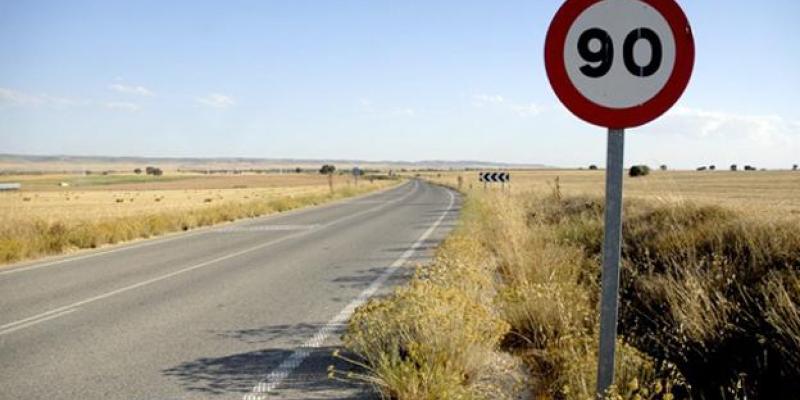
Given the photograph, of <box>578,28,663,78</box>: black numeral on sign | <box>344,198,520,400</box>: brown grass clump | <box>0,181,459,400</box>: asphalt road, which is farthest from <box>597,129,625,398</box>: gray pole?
<box>0,181,459,400</box>: asphalt road

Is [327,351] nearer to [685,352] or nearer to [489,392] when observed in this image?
[489,392]

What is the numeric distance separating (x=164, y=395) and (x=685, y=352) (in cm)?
428

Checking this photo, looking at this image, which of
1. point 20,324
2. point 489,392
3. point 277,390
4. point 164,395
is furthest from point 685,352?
point 20,324

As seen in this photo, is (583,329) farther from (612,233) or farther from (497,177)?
(497,177)

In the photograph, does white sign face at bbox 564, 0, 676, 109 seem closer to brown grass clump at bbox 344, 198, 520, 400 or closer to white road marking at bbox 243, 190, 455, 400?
brown grass clump at bbox 344, 198, 520, 400

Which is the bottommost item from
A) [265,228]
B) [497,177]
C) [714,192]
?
[265,228]

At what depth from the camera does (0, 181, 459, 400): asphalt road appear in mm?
4312

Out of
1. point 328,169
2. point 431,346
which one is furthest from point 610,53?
point 328,169

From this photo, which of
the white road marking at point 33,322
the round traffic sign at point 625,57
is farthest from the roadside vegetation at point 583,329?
the white road marking at point 33,322

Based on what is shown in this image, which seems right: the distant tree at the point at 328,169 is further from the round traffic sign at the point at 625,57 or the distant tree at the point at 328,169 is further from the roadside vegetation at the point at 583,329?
the round traffic sign at the point at 625,57

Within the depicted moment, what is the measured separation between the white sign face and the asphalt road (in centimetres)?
256

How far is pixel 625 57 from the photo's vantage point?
8.41 ft

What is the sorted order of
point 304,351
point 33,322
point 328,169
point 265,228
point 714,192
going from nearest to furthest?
point 304,351 < point 33,322 < point 265,228 < point 714,192 < point 328,169

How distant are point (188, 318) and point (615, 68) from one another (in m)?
5.40
